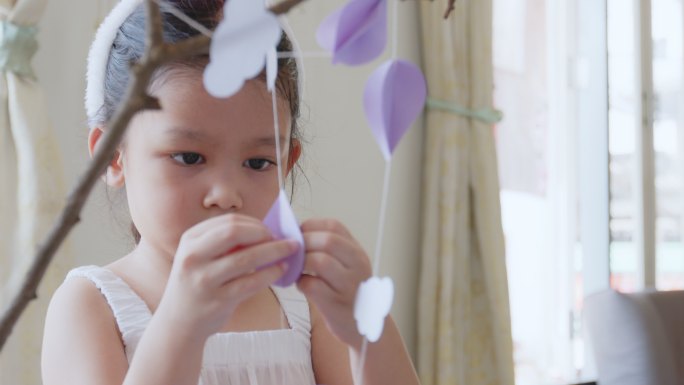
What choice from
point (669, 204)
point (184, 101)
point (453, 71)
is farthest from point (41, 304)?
point (669, 204)

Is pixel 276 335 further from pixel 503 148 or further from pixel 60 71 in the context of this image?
pixel 503 148

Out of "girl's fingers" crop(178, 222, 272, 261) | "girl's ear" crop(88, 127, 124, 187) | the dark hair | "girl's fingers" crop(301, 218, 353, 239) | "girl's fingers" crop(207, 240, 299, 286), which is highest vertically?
the dark hair

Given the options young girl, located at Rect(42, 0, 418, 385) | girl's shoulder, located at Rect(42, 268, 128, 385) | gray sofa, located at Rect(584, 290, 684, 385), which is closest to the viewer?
young girl, located at Rect(42, 0, 418, 385)

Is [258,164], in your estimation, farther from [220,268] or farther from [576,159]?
[576,159]

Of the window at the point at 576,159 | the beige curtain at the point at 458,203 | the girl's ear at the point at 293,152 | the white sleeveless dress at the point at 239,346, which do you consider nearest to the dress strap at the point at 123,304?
the white sleeveless dress at the point at 239,346

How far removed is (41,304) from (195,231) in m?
0.95

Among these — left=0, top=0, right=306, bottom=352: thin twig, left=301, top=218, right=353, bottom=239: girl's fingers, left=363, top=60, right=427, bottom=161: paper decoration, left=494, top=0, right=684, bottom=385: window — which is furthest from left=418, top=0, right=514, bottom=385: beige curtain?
left=0, top=0, right=306, bottom=352: thin twig

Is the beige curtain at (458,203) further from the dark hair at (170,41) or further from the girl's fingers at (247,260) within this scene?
the girl's fingers at (247,260)

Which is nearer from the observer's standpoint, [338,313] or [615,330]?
[338,313]

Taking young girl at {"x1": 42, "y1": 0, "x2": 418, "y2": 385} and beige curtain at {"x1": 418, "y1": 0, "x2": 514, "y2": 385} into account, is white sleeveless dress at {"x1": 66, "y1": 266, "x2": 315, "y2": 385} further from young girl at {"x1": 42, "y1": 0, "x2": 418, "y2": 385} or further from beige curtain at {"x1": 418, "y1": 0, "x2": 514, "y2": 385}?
beige curtain at {"x1": 418, "y1": 0, "x2": 514, "y2": 385}

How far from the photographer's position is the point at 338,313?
539mm

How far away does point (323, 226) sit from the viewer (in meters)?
0.55

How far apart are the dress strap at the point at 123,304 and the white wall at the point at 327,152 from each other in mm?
462

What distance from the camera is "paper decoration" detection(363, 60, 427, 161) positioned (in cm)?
43
